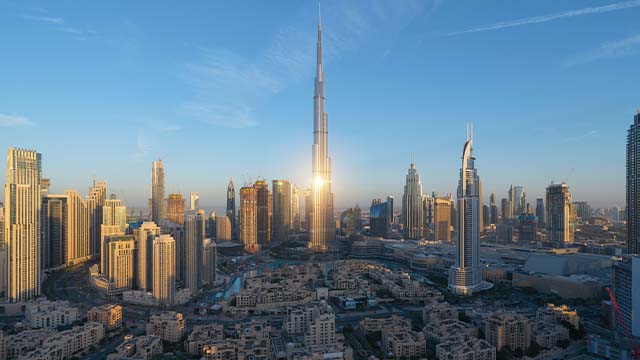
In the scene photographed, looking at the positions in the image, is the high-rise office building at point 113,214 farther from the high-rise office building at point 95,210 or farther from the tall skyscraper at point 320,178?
the tall skyscraper at point 320,178

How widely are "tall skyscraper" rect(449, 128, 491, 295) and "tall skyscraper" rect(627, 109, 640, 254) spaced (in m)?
8.99

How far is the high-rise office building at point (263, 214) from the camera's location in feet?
167

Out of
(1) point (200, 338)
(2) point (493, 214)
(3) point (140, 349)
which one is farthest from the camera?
(2) point (493, 214)

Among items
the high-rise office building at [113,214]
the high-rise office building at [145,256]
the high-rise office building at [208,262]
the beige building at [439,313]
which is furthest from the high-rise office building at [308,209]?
the beige building at [439,313]

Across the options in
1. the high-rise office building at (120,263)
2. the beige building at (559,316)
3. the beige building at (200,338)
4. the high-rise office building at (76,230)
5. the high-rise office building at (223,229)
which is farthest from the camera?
the high-rise office building at (223,229)

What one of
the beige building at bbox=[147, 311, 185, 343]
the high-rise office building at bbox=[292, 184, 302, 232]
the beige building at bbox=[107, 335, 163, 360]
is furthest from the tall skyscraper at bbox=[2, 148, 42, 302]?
the high-rise office building at bbox=[292, 184, 302, 232]

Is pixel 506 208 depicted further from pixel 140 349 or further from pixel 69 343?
pixel 69 343

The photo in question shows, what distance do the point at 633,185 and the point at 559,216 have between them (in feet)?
66.4

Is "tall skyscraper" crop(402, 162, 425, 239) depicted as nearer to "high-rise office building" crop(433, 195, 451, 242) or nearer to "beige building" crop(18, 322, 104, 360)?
"high-rise office building" crop(433, 195, 451, 242)

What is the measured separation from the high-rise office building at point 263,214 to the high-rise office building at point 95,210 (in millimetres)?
17203

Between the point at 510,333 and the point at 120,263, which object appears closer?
the point at 510,333

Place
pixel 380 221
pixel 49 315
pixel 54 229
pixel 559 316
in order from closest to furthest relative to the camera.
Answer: pixel 559 316, pixel 49 315, pixel 54 229, pixel 380 221

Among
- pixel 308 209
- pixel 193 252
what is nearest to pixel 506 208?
pixel 308 209

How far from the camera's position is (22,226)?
2300 centimetres
